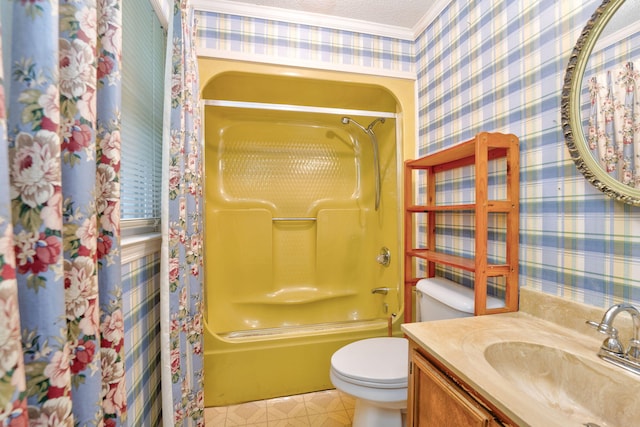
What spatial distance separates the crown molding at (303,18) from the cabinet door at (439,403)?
1.95m

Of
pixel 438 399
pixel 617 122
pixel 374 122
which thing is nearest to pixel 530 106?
pixel 617 122

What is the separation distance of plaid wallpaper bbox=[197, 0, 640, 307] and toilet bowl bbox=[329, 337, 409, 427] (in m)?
0.68

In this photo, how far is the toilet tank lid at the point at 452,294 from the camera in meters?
1.24

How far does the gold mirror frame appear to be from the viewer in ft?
2.89

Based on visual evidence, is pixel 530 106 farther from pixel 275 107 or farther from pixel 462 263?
pixel 275 107

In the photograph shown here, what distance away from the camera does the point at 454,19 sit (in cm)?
160

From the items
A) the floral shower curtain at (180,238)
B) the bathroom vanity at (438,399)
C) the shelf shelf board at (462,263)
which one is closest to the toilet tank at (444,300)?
the shelf shelf board at (462,263)

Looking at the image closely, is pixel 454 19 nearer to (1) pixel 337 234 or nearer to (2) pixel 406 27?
(2) pixel 406 27

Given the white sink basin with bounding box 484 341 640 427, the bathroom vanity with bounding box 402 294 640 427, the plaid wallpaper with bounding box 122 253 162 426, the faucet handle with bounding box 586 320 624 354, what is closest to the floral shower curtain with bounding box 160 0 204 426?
the plaid wallpaper with bounding box 122 253 162 426

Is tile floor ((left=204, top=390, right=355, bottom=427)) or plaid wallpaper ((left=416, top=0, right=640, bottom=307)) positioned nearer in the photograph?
plaid wallpaper ((left=416, top=0, right=640, bottom=307))

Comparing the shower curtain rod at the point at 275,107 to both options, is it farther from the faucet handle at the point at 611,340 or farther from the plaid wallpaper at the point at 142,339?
the faucet handle at the point at 611,340

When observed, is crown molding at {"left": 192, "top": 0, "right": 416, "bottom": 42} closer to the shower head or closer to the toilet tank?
the shower head

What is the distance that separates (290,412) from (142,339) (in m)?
1.06

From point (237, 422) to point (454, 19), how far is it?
2.56 meters
